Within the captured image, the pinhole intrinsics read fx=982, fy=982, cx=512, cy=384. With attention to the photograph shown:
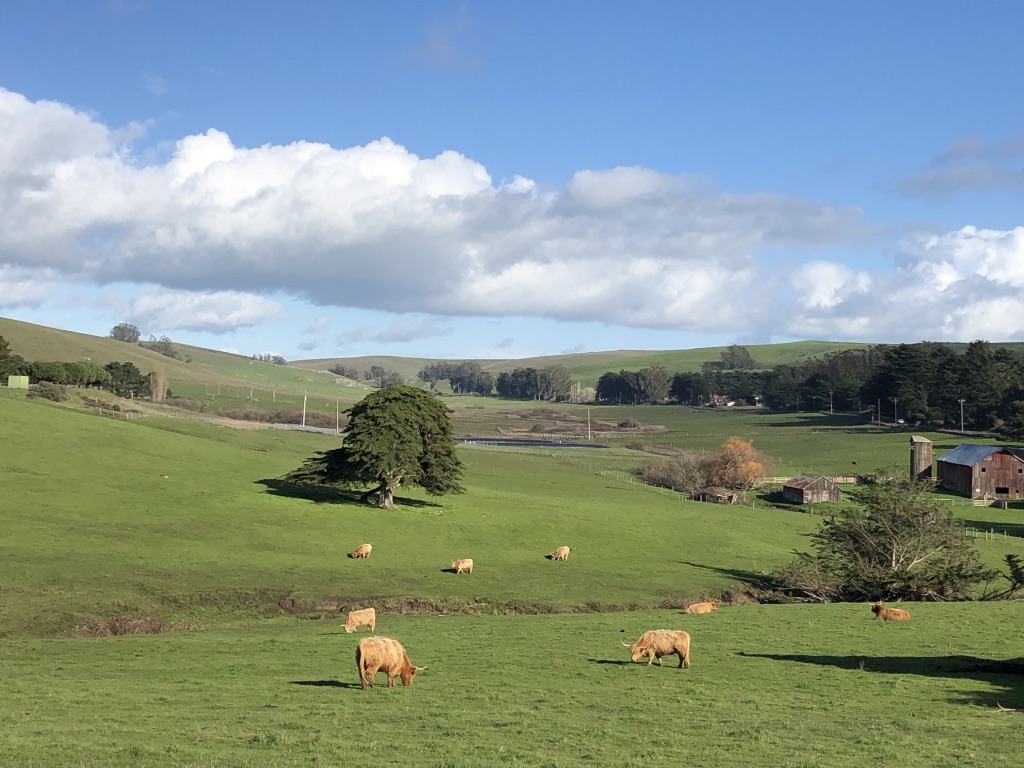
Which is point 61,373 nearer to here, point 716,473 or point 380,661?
point 716,473

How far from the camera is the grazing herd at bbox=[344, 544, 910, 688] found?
2466 cm

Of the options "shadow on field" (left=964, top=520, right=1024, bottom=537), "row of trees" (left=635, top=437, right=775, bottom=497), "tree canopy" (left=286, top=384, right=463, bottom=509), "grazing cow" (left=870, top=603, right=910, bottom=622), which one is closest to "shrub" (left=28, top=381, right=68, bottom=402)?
"tree canopy" (left=286, top=384, right=463, bottom=509)

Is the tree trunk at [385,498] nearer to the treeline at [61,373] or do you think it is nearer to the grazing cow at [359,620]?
the grazing cow at [359,620]

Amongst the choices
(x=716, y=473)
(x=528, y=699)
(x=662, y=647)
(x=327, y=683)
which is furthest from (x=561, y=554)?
(x=716, y=473)

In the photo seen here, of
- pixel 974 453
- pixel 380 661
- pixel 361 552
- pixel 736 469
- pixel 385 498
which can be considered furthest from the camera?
pixel 974 453

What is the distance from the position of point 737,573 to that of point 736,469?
5777cm

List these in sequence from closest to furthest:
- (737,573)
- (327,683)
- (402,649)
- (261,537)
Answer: (402,649)
(327,683)
(261,537)
(737,573)

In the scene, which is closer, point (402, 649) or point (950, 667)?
point (402, 649)

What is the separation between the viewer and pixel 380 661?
974 inches

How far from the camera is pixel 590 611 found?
153 feet

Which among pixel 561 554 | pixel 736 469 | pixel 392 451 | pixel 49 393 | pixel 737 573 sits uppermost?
pixel 49 393

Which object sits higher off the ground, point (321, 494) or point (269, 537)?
point (321, 494)

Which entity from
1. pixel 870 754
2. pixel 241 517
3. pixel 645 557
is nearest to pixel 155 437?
pixel 241 517

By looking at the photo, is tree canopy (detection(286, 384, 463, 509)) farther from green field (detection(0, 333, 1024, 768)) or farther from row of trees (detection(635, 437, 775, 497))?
row of trees (detection(635, 437, 775, 497))
